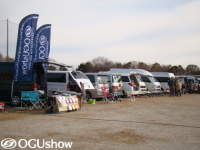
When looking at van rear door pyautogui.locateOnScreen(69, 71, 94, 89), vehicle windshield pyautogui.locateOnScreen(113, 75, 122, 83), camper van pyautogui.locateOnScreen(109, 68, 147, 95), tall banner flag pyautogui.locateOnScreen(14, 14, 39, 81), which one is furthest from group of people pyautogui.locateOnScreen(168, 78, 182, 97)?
tall banner flag pyautogui.locateOnScreen(14, 14, 39, 81)

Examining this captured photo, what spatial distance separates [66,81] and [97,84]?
2585mm

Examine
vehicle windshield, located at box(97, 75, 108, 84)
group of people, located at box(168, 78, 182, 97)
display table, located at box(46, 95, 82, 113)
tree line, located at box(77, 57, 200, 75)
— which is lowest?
display table, located at box(46, 95, 82, 113)

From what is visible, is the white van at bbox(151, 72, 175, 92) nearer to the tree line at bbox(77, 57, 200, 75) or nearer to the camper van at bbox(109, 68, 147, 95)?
the camper van at bbox(109, 68, 147, 95)

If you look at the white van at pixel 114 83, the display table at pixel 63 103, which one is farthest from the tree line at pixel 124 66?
the display table at pixel 63 103

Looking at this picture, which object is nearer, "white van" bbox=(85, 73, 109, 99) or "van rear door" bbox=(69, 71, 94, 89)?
"van rear door" bbox=(69, 71, 94, 89)

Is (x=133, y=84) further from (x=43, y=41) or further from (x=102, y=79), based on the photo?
(x=43, y=41)

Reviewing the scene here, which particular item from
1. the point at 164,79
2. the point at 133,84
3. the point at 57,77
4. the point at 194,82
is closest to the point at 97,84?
the point at 57,77

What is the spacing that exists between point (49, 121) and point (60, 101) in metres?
2.18

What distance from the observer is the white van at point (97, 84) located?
16656 millimetres

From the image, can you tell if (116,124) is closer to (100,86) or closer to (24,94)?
(24,94)

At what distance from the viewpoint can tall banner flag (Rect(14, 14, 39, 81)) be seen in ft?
40.9

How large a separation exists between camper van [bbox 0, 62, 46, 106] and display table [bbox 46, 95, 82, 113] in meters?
1.45

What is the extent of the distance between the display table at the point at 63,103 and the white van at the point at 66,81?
10.7 ft

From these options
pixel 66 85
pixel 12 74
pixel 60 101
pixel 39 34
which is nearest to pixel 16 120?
pixel 60 101
